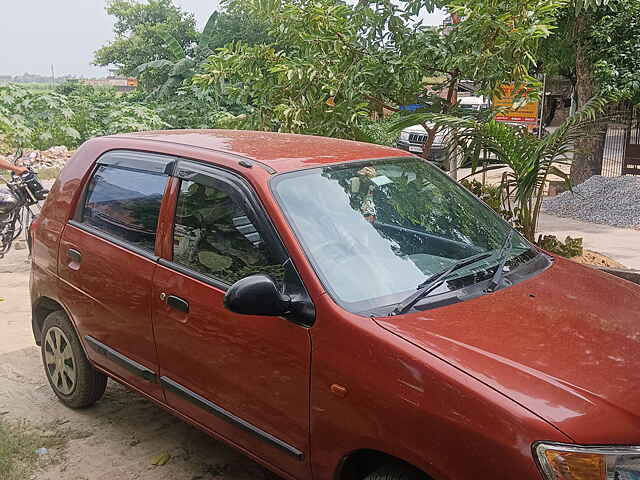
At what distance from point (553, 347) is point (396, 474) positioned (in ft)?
2.39

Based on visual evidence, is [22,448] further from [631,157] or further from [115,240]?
[631,157]

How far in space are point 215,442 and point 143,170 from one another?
1.64 m

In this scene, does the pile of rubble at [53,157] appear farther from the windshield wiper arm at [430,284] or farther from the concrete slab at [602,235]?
the windshield wiper arm at [430,284]

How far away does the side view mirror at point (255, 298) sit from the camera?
259 cm

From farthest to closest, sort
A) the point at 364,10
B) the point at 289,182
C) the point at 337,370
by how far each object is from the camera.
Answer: the point at 364,10
the point at 289,182
the point at 337,370

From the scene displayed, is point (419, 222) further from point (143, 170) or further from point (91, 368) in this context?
point (91, 368)

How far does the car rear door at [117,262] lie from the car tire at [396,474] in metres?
1.49

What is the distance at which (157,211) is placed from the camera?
3.51m

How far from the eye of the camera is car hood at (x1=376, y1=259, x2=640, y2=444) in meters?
2.10

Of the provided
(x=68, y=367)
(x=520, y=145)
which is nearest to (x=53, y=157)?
(x=520, y=145)

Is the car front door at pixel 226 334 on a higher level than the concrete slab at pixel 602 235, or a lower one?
higher

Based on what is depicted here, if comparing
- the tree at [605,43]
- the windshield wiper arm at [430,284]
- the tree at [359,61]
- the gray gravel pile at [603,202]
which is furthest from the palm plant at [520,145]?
the gray gravel pile at [603,202]

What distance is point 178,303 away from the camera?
10.6 feet

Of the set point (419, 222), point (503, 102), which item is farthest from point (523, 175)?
point (419, 222)
